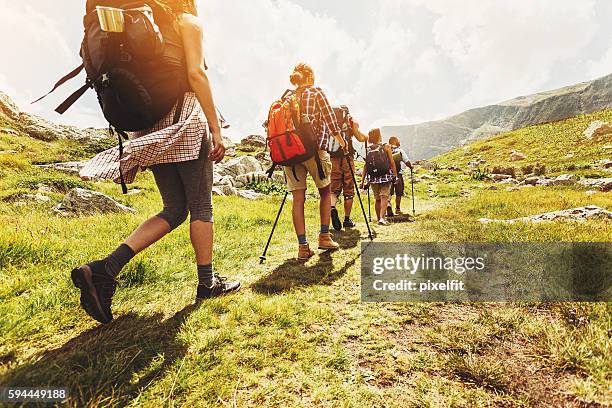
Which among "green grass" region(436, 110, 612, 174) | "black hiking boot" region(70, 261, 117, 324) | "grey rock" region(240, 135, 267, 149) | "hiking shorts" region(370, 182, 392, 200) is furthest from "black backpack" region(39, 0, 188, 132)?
"grey rock" region(240, 135, 267, 149)

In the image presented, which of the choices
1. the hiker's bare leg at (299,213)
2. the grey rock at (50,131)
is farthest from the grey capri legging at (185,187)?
the grey rock at (50,131)

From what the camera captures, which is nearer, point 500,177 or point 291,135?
point 291,135

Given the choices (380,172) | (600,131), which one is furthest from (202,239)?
(600,131)

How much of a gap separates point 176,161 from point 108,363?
5.42 ft

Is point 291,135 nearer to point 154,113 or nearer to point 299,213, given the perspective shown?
point 299,213

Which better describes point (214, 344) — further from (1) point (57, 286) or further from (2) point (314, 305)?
(1) point (57, 286)

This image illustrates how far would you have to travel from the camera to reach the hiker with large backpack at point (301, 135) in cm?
481

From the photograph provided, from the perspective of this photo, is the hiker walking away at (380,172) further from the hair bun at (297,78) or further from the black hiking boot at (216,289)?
the black hiking boot at (216,289)

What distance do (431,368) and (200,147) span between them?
105 inches

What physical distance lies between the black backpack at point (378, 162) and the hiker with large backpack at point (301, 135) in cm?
406

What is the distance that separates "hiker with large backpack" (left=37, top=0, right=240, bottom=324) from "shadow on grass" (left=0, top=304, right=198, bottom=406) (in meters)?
0.29

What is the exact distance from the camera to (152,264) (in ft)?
12.9

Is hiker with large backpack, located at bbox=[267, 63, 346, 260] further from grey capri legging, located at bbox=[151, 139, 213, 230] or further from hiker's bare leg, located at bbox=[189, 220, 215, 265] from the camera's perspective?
hiker's bare leg, located at bbox=[189, 220, 215, 265]

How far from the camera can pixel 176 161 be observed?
2764 mm
